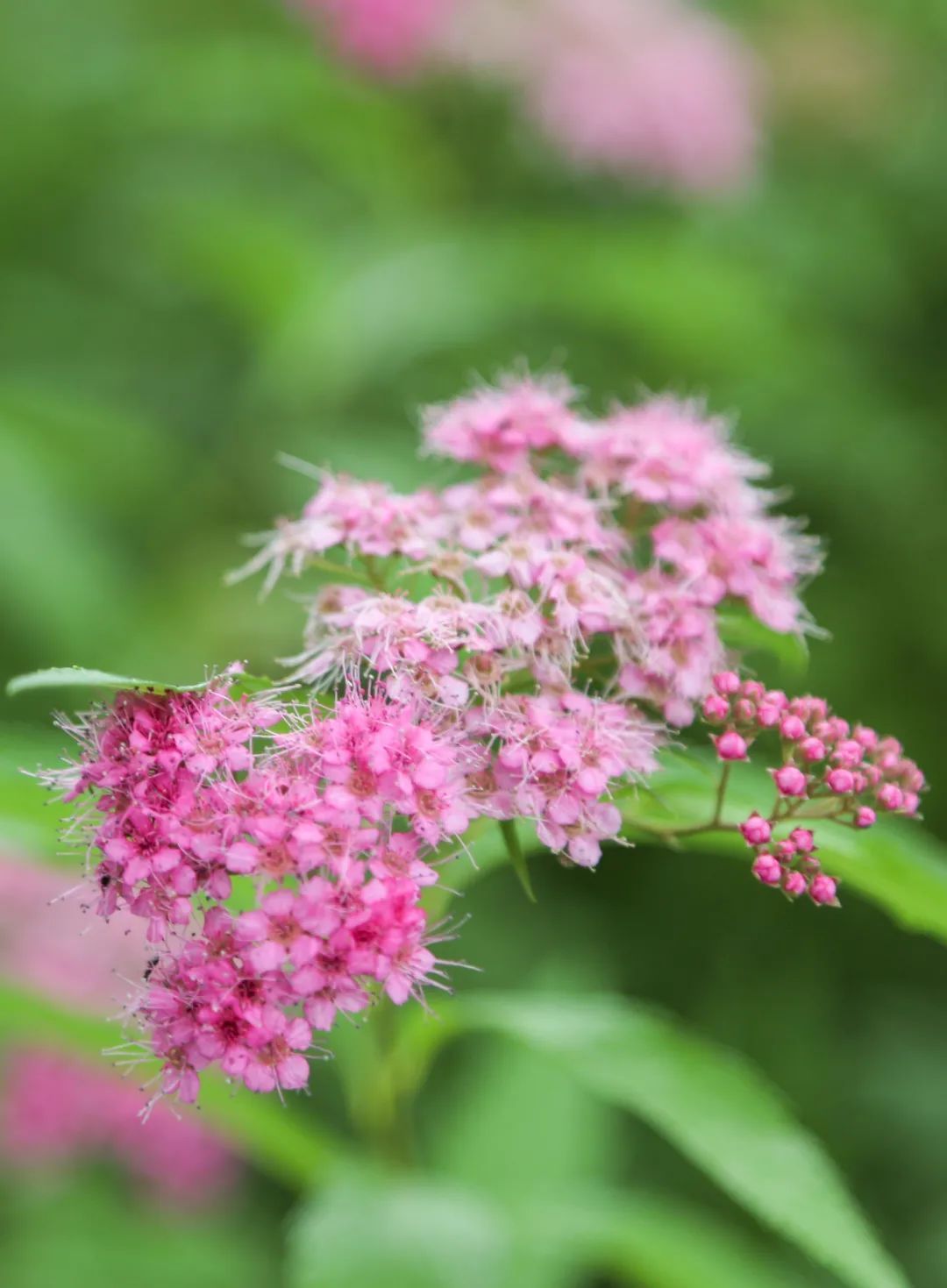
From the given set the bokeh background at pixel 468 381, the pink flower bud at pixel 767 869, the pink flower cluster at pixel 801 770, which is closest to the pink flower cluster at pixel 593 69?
the bokeh background at pixel 468 381

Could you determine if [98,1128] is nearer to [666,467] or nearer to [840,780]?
[666,467]

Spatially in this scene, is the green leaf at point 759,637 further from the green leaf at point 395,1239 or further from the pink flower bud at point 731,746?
the green leaf at point 395,1239

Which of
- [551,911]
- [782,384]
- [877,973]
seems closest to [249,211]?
[782,384]

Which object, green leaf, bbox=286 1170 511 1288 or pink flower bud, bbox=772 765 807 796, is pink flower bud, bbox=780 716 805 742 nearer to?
pink flower bud, bbox=772 765 807 796

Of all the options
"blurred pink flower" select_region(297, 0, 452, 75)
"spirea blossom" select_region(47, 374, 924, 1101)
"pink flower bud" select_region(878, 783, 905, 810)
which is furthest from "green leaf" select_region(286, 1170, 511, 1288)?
"blurred pink flower" select_region(297, 0, 452, 75)

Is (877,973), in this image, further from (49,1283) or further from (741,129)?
(741,129)

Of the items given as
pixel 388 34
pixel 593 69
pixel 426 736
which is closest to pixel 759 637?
pixel 426 736

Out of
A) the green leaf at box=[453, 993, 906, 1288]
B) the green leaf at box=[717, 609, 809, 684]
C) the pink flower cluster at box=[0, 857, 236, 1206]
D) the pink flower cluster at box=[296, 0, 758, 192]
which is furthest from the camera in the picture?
the pink flower cluster at box=[296, 0, 758, 192]
